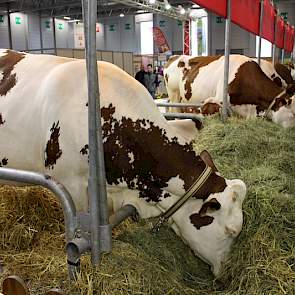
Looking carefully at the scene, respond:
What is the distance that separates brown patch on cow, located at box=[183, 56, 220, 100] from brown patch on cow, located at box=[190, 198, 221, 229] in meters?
5.59

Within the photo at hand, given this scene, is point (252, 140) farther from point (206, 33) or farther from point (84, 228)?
point (206, 33)

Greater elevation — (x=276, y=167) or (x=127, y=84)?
(x=127, y=84)

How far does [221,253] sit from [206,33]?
2601 cm

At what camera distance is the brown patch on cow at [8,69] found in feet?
8.63

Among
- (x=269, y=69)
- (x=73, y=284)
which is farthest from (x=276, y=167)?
(x=269, y=69)

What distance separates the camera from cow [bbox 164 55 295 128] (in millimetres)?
5465

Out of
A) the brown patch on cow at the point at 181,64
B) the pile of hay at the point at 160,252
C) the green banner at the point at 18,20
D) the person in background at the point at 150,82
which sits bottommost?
the person in background at the point at 150,82

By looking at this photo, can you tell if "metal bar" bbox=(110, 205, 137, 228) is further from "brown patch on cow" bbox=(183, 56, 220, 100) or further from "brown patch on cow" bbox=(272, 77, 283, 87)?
"brown patch on cow" bbox=(183, 56, 220, 100)

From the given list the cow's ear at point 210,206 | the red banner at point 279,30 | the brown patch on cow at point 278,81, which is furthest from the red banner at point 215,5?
the red banner at point 279,30

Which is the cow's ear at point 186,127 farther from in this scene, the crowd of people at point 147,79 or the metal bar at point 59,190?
the crowd of people at point 147,79

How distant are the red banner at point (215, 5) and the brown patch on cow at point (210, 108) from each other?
3.80 ft

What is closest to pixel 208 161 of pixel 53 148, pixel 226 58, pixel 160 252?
pixel 160 252

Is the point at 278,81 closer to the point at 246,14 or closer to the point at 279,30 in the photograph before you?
the point at 246,14

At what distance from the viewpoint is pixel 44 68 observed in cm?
256
